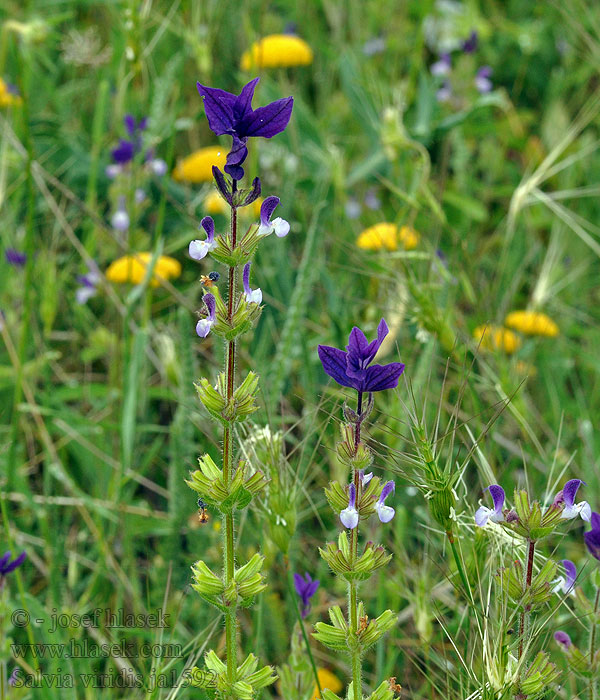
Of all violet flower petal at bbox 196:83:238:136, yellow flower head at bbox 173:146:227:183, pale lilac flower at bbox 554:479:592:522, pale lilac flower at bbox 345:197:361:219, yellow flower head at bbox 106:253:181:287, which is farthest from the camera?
pale lilac flower at bbox 345:197:361:219

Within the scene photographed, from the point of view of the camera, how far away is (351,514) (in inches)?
25.2

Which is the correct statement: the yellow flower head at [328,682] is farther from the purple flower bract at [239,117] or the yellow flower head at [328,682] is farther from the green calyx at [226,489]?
the purple flower bract at [239,117]

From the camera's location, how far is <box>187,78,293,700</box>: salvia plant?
62cm

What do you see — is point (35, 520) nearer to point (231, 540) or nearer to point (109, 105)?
point (231, 540)

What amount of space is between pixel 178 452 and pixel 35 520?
389 mm

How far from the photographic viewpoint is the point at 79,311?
74.6 inches

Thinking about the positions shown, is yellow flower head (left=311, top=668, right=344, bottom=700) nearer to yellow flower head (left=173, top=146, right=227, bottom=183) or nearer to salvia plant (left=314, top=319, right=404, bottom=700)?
salvia plant (left=314, top=319, right=404, bottom=700)

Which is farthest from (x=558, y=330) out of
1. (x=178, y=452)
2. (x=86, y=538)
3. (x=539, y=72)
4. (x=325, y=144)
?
(x=539, y=72)

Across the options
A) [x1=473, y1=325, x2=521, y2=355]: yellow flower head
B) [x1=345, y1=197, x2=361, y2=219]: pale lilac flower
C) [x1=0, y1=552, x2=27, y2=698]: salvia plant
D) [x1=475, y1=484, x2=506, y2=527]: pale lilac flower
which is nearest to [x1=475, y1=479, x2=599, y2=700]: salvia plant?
[x1=475, y1=484, x2=506, y2=527]: pale lilac flower

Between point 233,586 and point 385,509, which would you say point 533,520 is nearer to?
point 385,509

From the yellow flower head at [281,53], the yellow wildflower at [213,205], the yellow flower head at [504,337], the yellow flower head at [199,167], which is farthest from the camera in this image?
the yellow flower head at [281,53]

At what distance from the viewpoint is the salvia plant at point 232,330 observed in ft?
2.04

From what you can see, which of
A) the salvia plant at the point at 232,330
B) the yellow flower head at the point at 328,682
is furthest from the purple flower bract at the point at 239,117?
the yellow flower head at the point at 328,682

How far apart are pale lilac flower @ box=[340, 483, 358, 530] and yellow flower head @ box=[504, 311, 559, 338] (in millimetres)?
1192
